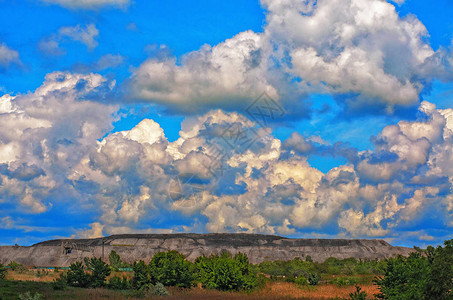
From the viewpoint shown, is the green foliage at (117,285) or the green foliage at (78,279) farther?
the green foliage at (117,285)

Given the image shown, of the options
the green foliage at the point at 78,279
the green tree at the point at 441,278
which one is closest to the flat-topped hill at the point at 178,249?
the green foliage at the point at 78,279

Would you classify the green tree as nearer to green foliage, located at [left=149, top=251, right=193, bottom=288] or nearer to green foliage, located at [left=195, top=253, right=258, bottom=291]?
green foliage, located at [left=195, top=253, right=258, bottom=291]

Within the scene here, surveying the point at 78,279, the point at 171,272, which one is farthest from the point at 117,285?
the point at 171,272

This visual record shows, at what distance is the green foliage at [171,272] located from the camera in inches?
1997

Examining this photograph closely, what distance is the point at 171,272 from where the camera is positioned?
50.8 meters

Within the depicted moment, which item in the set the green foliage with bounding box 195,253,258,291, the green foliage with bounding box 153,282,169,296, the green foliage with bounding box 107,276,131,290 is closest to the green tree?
the green foliage with bounding box 153,282,169,296

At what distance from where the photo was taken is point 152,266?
51.9 m

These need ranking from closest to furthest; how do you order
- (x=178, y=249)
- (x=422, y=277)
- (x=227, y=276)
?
(x=422, y=277), (x=227, y=276), (x=178, y=249)

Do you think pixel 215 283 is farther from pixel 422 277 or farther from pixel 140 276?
pixel 422 277

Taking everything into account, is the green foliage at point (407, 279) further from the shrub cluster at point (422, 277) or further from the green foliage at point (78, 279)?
the green foliage at point (78, 279)

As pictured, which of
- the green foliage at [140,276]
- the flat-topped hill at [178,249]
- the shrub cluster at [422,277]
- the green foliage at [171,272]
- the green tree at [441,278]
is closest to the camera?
the green tree at [441,278]

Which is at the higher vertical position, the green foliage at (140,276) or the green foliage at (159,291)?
the green foliage at (140,276)

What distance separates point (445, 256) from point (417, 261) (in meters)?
6.25

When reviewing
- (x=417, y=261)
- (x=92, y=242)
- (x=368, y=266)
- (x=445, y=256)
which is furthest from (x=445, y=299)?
(x=92, y=242)
